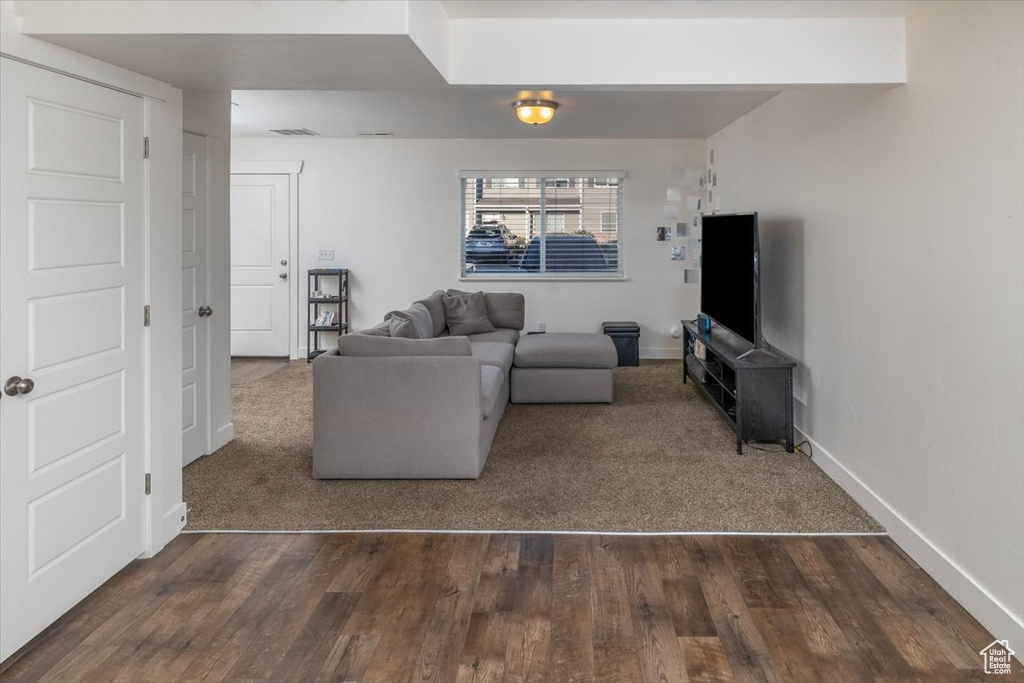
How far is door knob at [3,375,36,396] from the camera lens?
2.39 m

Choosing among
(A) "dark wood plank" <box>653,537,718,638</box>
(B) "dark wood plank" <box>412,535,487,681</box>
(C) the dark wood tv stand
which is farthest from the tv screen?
(B) "dark wood plank" <box>412,535,487,681</box>

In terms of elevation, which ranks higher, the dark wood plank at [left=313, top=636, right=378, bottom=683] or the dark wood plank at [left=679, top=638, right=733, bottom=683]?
the dark wood plank at [left=679, top=638, right=733, bottom=683]

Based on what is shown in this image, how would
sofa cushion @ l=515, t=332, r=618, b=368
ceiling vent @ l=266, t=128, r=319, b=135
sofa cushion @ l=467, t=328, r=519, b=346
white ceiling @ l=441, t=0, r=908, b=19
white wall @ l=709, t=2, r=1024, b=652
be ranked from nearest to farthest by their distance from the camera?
1. white wall @ l=709, t=2, r=1024, b=652
2. white ceiling @ l=441, t=0, r=908, b=19
3. sofa cushion @ l=515, t=332, r=618, b=368
4. sofa cushion @ l=467, t=328, r=519, b=346
5. ceiling vent @ l=266, t=128, r=319, b=135

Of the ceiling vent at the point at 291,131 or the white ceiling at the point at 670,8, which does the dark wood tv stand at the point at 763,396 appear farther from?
the ceiling vent at the point at 291,131

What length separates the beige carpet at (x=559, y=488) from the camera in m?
3.59

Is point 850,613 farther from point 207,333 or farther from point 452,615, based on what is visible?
point 207,333

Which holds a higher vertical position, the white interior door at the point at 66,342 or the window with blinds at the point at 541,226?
the window with blinds at the point at 541,226

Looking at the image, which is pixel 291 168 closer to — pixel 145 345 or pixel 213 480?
pixel 213 480

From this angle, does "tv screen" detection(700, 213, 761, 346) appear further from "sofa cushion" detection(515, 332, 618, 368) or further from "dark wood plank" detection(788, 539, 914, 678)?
"dark wood plank" detection(788, 539, 914, 678)

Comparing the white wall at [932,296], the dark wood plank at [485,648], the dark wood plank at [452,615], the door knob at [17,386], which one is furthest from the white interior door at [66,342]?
the white wall at [932,296]

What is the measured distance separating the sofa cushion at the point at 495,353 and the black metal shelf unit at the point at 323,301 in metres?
2.21

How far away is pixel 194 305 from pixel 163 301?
1.30m

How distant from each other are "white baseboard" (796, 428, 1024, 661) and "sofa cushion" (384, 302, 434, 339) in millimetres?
2536

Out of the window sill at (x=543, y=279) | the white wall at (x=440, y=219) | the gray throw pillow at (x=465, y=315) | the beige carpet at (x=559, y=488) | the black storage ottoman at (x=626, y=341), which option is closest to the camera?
the beige carpet at (x=559, y=488)
